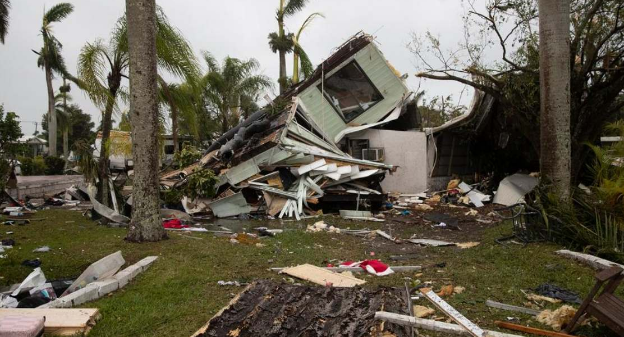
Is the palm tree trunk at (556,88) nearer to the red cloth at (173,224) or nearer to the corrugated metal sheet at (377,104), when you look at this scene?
the red cloth at (173,224)

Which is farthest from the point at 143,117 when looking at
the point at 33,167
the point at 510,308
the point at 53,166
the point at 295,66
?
the point at 53,166

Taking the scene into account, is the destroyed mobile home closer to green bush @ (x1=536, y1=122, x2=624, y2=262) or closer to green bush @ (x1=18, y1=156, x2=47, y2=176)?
green bush @ (x1=536, y1=122, x2=624, y2=262)

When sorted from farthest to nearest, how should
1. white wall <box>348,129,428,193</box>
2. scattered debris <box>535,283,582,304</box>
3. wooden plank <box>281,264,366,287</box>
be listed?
white wall <box>348,129,428,193</box> < wooden plank <box>281,264,366,287</box> < scattered debris <box>535,283,582,304</box>

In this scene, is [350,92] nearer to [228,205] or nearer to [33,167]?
[228,205]

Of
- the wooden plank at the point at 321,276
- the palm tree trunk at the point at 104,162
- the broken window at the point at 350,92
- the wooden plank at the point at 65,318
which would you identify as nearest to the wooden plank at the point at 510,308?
the wooden plank at the point at 321,276

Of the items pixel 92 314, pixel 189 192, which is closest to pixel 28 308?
pixel 92 314

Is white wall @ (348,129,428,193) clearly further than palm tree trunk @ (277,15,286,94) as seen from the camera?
No

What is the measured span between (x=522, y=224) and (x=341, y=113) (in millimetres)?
9745

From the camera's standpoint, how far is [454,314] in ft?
13.4

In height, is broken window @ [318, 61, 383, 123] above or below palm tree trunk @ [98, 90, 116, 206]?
above

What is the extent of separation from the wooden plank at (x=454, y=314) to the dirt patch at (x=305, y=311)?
1.01ft

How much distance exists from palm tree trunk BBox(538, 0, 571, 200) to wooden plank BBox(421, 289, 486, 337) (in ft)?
15.2

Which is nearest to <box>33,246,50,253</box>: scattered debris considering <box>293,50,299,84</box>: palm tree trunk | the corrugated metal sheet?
the corrugated metal sheet

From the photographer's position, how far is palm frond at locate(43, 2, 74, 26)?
25.5 metres
